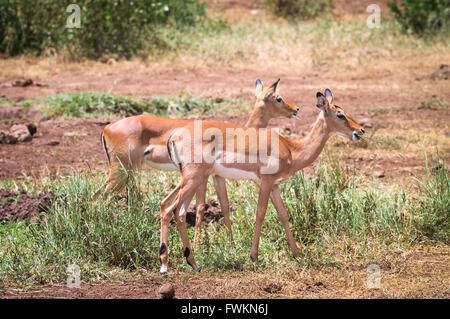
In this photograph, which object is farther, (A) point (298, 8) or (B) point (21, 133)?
(A) point (298, 8)

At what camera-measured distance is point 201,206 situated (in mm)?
6168

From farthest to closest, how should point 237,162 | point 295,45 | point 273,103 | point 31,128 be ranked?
1. point 295,45
2. point 31,128
3. point 273,103
4. point 237,162

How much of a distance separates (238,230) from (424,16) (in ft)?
35.4

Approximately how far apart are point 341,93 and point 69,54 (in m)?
5.49

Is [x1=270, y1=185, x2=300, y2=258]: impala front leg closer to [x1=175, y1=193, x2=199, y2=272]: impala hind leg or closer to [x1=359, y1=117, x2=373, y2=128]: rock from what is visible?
[x1=175, y1=193, x2=199, y2=272]: impala hind leg

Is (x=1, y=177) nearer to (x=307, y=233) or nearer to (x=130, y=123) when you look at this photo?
(x=130, y=123)

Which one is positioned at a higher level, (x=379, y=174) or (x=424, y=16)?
(x=424, y=16)

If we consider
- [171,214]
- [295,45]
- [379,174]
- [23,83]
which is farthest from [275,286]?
[295,45]

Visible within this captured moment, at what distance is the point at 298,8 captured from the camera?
18922 mm

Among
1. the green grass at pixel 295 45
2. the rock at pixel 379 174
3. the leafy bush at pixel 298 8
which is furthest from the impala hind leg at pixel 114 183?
the leafy bush at pixel 298 8

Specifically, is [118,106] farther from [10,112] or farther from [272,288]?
[272,288]

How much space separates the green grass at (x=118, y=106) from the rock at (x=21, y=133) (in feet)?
2.74
